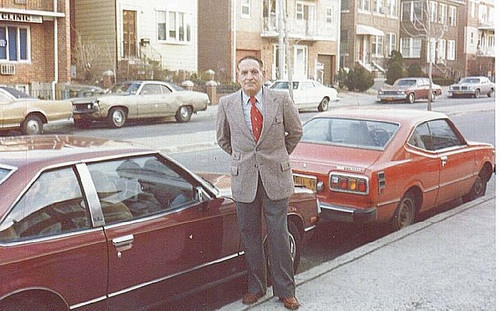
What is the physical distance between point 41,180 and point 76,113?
15693mm

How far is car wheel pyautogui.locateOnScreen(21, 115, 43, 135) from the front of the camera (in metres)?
16.0

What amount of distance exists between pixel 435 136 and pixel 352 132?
1.09 metres

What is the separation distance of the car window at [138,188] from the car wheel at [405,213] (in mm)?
3062

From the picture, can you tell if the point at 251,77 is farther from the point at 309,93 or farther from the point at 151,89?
the point at 309,93

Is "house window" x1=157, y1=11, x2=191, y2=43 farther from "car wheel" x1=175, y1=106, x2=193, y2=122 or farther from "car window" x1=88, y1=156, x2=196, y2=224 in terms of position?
"car window" x1=88, y1=156, x2=196, y2=224

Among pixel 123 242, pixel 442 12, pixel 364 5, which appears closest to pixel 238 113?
pixel 123 242

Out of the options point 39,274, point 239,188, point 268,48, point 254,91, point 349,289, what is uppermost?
point 268,48

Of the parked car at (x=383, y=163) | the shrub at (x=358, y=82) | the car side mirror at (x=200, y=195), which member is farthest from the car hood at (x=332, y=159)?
the shrub at (x=358, y=82)

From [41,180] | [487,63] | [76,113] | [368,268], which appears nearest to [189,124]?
[76,113]

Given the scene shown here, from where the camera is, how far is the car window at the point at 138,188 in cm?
416

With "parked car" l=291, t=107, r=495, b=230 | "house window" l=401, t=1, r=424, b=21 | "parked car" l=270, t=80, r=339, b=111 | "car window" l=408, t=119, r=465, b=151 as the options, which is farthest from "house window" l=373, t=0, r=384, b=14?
"car window" l=408, t=119, r=465, b=151

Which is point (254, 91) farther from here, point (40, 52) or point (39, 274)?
point (40, 52)

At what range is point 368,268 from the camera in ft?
18.4

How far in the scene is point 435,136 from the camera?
→ 796cm
